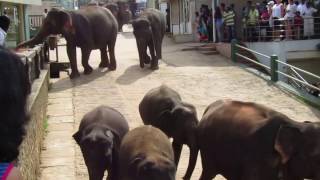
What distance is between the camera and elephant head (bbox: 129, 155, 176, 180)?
17.7 ft

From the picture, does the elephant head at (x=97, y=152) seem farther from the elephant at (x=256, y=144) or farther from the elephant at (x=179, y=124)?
the elephant at (x=179, y=124)

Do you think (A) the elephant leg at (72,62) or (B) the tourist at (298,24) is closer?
(A) the elephant leg at (72,62)

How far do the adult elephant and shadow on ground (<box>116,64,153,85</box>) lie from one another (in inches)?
25.3

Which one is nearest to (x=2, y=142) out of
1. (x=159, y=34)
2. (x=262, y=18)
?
(x=159, y=34)

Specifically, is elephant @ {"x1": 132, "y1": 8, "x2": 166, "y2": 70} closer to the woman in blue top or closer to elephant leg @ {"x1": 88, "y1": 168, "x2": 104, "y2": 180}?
elephant leg @ {"x1": 88, "y1": 168, "x2": 104, "y2": 180}

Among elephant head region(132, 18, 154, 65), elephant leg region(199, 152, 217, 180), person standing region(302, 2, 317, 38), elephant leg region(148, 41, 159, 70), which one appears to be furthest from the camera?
person standing region(302, 2, 317, 38)

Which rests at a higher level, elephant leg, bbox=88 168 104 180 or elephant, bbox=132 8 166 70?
elephant, bbox=132 8 166 70

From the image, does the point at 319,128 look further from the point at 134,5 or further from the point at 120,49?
the point at 134,5

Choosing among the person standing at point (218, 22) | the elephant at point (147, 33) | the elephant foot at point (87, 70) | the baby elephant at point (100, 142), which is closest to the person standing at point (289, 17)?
the person standing at point (218, 22)

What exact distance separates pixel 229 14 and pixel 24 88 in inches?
877

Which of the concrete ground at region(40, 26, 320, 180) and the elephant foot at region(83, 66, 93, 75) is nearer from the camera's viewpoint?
the concrete ground at region(40, 26, 320, 180)

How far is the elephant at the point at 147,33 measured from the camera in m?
17.3

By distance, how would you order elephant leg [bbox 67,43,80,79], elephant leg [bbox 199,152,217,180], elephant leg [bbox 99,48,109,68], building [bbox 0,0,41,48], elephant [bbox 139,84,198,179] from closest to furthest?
1. elephant leg [bbox 199,152,217,180]
2. elephant [bbox 139,84,198,179]
3. elephant leg [bbox 67,43,80,79]
4. building [bbox 0,0,41,48]
5. elephant leg [bbox 99,48,109,68]

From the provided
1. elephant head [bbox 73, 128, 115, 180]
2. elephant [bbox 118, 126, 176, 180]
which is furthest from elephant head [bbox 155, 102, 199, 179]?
elephant head [bbox 73, 128, 115, 180]
